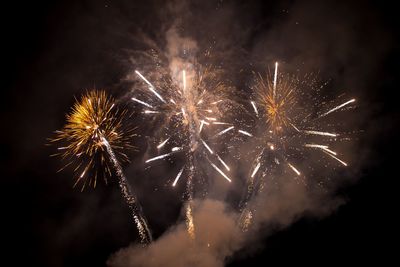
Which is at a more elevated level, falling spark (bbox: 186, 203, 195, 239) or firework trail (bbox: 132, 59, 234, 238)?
firework trail (bbox: 132, 59, 234, 238)

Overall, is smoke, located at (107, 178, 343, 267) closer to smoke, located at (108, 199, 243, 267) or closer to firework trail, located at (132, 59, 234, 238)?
smoke, located at (108, 199, 243, 267)

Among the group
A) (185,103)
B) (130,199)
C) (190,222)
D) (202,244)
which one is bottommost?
(202,244)

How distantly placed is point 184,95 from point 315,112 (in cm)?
578

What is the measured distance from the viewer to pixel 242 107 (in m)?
12.5


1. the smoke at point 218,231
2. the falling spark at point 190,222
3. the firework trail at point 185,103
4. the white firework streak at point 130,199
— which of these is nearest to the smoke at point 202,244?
the smoke at point 218,231

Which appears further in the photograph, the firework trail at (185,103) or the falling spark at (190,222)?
the falling spark at (190,222)

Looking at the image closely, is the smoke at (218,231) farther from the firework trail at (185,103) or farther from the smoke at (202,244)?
the firework trail at (185,103)

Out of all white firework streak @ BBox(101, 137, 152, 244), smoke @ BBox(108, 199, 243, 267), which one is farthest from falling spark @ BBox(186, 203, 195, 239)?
white firework streak @ BBox(101, 137, 152, 244)

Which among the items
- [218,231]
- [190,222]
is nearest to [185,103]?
[190,222]

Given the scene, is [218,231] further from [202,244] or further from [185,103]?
[185,103]

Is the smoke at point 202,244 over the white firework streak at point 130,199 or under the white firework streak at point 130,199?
under

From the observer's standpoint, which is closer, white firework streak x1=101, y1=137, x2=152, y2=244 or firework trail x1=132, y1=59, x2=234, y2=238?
firework trail x1=132, y1=59, x2=234, y2=238

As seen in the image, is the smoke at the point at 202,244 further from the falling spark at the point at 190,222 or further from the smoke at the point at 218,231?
the falling spark at the point at 190,222

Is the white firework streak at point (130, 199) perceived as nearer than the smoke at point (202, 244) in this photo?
Yes
